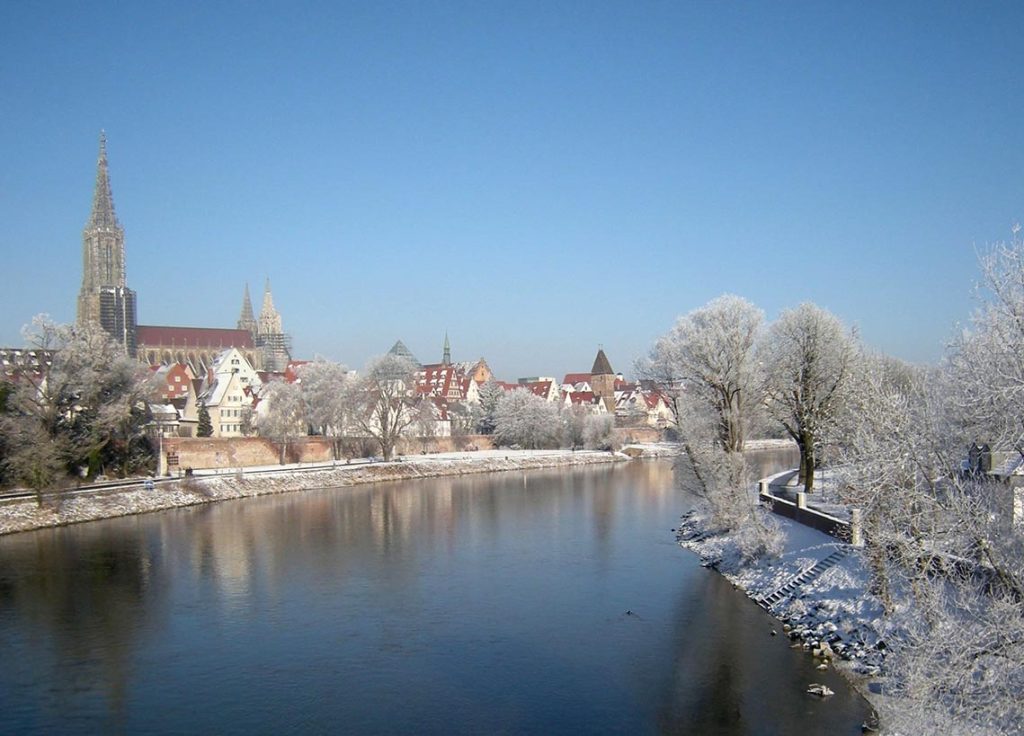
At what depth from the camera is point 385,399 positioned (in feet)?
189

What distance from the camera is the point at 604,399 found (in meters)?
97.5

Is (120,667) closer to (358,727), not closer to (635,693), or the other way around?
(358,727)

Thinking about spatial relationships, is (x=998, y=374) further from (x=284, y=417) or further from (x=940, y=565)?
(x=284, y=417)

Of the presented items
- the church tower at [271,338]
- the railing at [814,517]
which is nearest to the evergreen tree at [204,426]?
the railing at [814,517]

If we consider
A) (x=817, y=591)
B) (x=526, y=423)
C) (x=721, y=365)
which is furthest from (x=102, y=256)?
(x=817, y=591)

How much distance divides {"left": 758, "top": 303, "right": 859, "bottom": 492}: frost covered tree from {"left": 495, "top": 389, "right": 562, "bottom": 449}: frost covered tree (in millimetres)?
41033

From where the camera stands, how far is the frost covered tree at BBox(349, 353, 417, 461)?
57594mm

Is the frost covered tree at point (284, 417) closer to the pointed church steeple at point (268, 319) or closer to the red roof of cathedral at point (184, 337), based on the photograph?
the red roof of cathedral at point (184, 337)

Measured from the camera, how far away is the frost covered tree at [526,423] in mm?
73500

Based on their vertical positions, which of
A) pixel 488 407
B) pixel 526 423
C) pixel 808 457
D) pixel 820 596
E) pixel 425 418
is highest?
pixel 488 407

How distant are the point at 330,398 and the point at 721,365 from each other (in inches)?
1342

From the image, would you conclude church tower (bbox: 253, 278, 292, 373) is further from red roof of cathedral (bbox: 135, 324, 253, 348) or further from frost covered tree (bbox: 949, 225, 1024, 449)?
frost covered tree (bbox: 949, 225, 1024, 449)

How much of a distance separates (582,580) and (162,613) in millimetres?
11099

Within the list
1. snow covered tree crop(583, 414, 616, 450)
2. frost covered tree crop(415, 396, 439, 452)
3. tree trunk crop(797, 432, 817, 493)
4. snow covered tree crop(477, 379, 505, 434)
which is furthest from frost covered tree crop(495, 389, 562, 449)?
tree trunk crop(797, 432, 817, 493)
